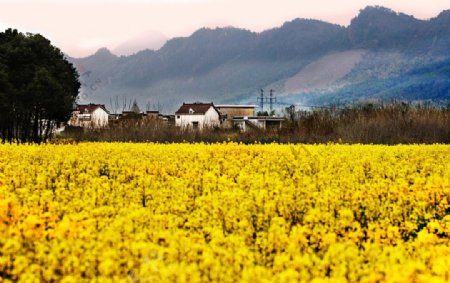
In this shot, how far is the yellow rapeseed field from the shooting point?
5.80m

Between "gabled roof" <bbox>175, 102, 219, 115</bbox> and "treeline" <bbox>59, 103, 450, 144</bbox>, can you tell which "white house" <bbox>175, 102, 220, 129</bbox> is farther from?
"treeline" <bbox>59, 103, 450, 144</bbox>

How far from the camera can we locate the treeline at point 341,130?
28.4m

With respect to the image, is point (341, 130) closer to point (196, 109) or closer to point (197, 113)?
point (197, 113)

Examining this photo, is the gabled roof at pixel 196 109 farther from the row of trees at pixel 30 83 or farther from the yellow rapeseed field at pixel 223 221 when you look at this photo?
the yellow rapeseed field at pixel 223 221

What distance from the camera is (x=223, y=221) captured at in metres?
8.42

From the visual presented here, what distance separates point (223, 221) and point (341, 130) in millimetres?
22112

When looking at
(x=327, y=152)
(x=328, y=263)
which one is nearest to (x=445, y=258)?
(x=328, y=263)

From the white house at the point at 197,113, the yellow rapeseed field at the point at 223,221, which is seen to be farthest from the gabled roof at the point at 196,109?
the yellow rapeseed field at the point at 223,221

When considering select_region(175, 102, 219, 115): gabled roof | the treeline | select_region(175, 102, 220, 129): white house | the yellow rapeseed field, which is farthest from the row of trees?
select_region(175, 102, 219, 115): gabled roof

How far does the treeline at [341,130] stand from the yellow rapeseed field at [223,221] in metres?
12.2

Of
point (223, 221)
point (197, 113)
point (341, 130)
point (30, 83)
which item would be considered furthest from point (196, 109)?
point (223, 221)

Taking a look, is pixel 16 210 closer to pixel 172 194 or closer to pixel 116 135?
pixel 172 194

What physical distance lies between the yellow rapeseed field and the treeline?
12.2 m

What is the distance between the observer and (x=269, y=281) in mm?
5152
